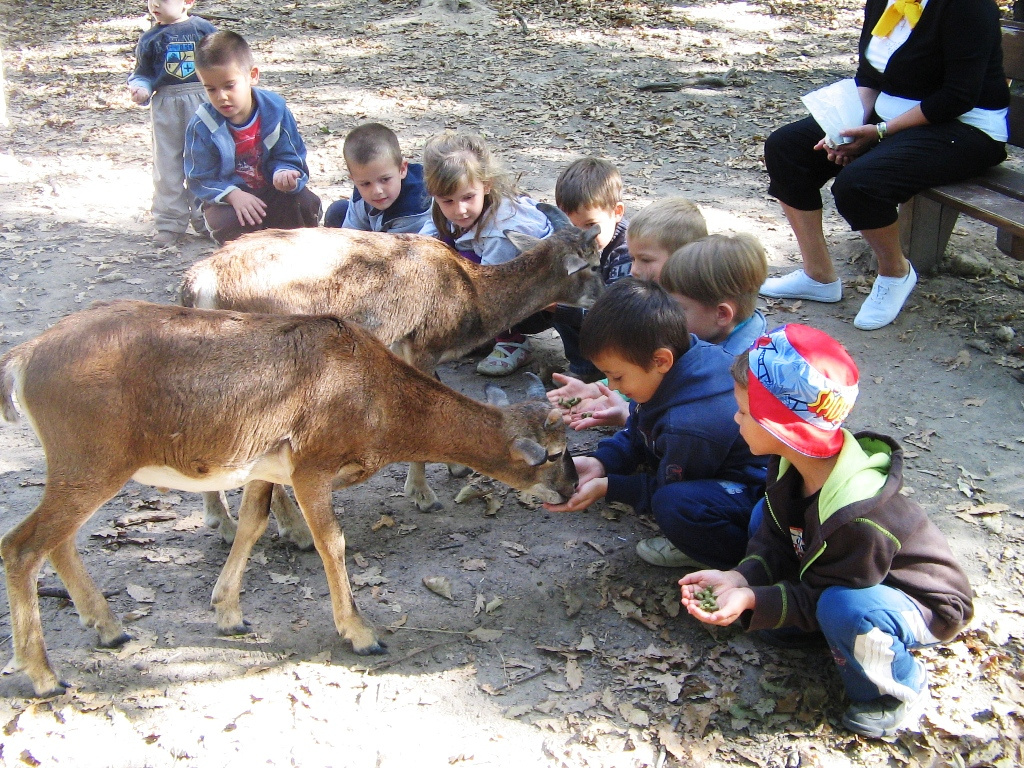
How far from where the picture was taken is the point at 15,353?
3797 mm

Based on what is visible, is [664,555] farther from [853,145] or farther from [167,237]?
[167,237]

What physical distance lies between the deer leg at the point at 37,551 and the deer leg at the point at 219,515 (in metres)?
1.04

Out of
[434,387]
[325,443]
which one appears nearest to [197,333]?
[325,443]

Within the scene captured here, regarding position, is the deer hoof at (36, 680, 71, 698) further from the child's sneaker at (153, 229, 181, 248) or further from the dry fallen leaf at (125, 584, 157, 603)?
the child's sneaker at (153, 229, 181, 248)

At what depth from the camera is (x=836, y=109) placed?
6652 millimetres

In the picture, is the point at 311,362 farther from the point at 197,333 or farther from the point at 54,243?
the point at 54,243

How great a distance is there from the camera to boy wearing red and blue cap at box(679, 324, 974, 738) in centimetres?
333

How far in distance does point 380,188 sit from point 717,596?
421 centimetres

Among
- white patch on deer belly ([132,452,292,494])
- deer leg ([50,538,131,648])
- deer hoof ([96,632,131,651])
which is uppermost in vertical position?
white patch on deer belly ([132,452,292,494])

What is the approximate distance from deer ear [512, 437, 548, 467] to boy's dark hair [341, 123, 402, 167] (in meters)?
2.97

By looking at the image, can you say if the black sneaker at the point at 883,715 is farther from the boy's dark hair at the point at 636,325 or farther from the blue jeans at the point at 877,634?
the boy's dark hair at the point at 636,325

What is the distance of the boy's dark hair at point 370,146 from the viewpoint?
250 inches

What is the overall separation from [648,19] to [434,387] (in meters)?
13.1

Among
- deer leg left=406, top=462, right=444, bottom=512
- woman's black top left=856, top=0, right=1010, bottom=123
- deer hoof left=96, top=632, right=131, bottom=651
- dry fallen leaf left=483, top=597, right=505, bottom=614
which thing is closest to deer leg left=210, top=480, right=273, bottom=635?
deer hoof left=96, top=632, right=131, bottom=651
